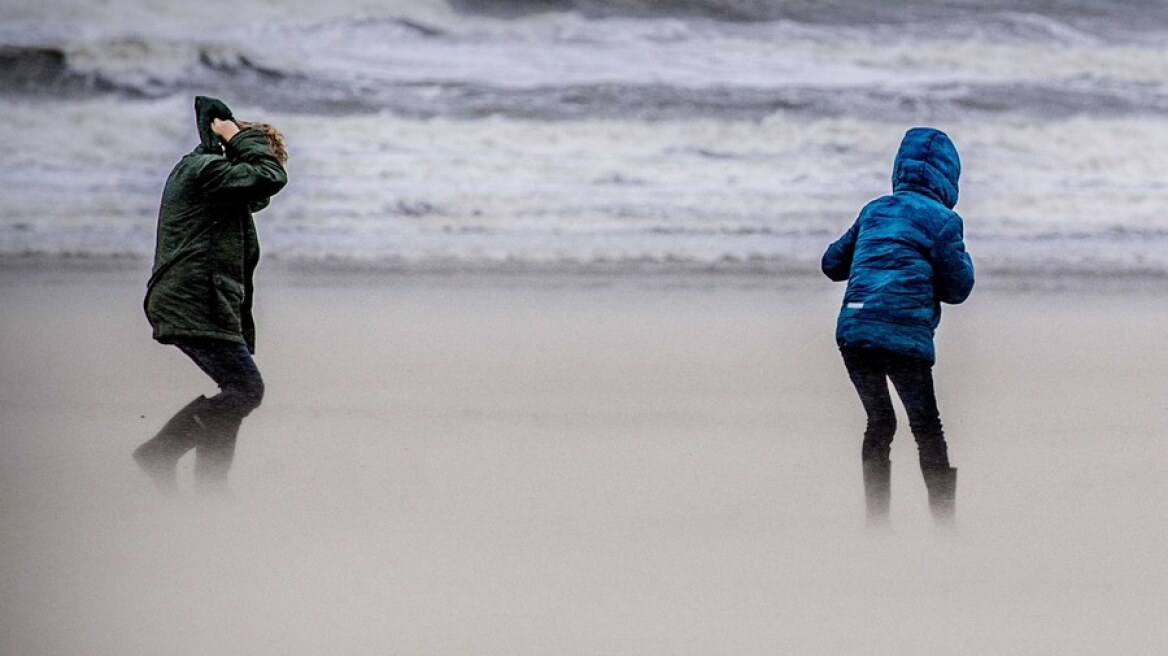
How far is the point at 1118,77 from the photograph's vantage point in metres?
4.27

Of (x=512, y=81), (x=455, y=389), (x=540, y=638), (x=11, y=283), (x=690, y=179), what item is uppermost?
(x=512, y=81)

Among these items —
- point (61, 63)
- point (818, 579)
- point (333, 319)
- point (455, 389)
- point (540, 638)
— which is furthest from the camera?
→ point (61, 63)

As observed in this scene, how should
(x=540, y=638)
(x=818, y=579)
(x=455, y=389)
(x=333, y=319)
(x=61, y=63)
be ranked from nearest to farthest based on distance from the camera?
1. (x=540, y=638)
2. (x=818, y=579)
3. (x=455, y=389)
4. (x=333, y=319)
5. (x=61, y=63)

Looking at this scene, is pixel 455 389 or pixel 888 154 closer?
pixel 455 389

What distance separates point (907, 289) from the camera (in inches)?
93.4

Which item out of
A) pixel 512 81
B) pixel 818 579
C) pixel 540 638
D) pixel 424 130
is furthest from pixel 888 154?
pixel 540 638

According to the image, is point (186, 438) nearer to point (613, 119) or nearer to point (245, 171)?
point (245, 171)

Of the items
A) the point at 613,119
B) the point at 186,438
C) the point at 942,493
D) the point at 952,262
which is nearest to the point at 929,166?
the point at 952,262

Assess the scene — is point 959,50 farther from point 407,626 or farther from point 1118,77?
point 407,626

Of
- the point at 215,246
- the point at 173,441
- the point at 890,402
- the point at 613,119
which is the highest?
the point at 613,119

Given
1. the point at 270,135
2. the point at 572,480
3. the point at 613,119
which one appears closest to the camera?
the point at 270,135

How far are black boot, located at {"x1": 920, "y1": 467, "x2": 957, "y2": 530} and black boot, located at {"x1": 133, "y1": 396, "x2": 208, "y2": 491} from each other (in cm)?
137

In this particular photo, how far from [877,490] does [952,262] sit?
46 cm

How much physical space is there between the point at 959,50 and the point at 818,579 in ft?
7.92
